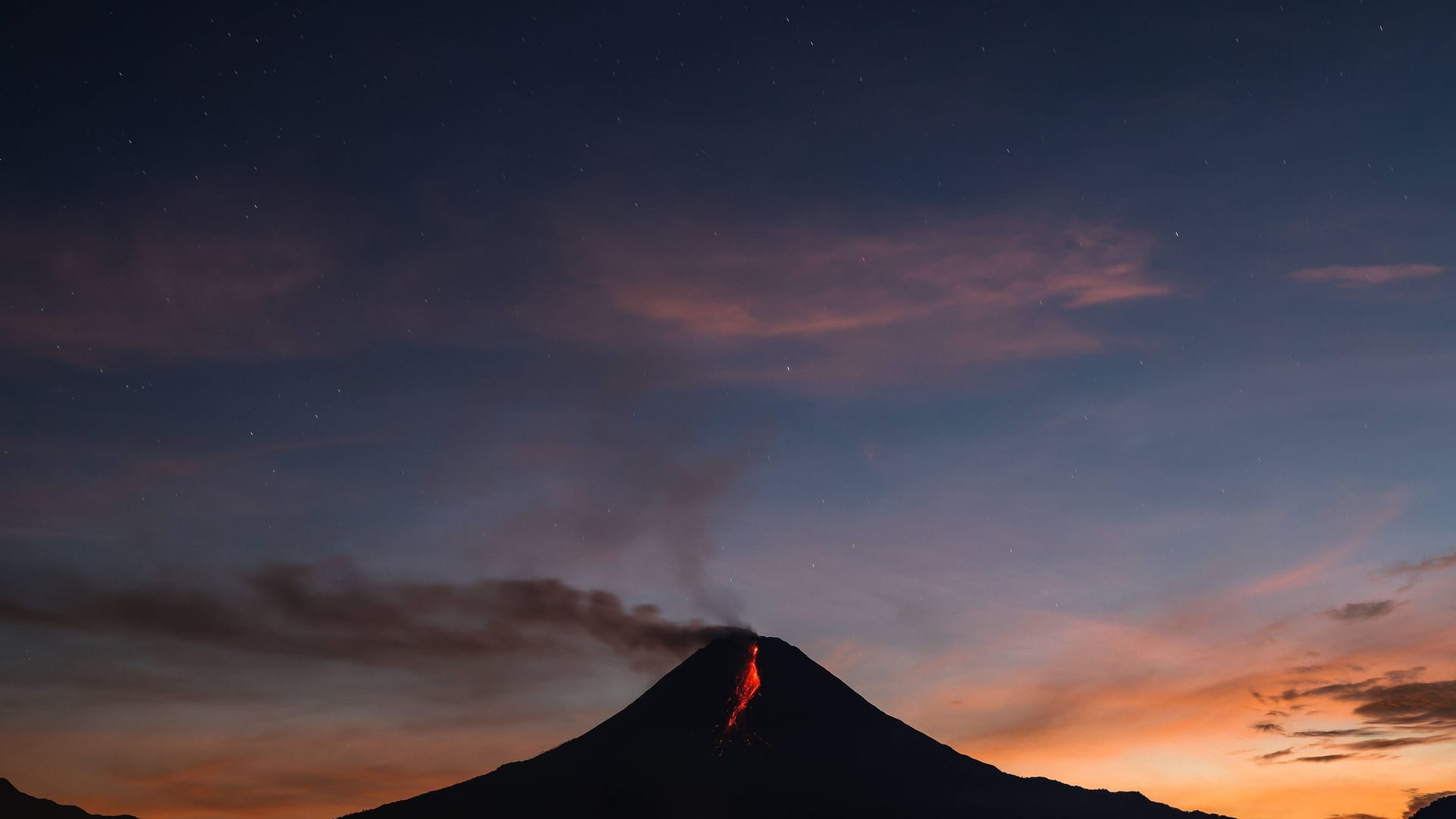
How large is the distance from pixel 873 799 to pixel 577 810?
49.9 m

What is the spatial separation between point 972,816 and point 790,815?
30.5 meters

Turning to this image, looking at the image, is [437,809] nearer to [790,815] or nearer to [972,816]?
[790,815]

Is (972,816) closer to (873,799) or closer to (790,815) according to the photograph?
(873,799)

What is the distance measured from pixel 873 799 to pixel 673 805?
34.2 metres

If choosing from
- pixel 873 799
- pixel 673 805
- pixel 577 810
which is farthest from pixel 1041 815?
pixel 577 810

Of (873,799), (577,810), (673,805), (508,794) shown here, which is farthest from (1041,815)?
(508,794)

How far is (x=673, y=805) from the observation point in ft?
616

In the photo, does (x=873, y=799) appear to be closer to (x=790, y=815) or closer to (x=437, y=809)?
(x=790, y=815)

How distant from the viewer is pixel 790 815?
185875 mm

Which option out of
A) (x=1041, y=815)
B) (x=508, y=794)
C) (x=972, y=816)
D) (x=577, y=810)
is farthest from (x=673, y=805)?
(x=1041, y=815)

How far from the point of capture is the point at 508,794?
19488 cm

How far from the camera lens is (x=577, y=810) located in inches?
7264

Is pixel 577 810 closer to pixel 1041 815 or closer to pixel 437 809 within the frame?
pixel 437 809

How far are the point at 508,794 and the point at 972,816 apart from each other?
3092 inches
